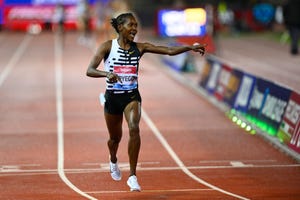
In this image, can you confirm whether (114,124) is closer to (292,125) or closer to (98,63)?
(98,63)

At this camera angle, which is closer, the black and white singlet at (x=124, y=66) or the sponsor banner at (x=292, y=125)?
the black and white singlet at (x=124, y=66)

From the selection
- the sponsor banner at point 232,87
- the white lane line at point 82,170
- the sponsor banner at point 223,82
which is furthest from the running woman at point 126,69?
the sponsor banner at point 223,82

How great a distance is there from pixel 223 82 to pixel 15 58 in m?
16.4

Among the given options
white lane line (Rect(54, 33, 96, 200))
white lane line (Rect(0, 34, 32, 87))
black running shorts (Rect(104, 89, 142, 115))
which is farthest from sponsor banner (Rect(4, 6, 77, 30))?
black running shorts (Rect(104, 89, 142, 115))

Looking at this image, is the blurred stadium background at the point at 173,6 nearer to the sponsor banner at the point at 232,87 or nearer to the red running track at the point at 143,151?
the red running track at the point at 143,151

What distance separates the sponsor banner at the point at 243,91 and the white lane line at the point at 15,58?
938cm

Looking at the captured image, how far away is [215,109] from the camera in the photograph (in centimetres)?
2219

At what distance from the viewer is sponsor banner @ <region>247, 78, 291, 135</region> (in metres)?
17.0

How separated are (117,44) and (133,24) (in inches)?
14.2

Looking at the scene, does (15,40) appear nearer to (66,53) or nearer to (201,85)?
(66,53)

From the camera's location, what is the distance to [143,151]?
16.1 metres

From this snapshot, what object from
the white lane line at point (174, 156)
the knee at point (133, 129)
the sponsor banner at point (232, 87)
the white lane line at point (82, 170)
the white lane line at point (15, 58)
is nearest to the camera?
the knee at point (133, 129)

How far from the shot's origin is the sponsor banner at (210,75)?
24344 mm

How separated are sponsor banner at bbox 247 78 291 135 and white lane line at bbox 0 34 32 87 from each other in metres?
11.1
